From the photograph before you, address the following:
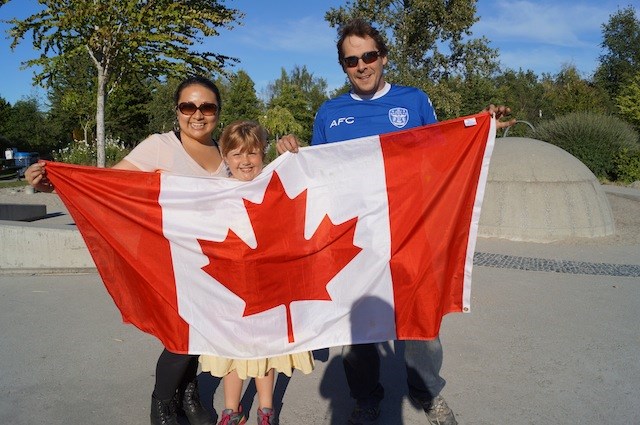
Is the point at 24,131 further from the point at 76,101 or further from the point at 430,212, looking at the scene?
the point at 430,212

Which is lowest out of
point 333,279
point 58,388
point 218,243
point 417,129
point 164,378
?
point 58,388

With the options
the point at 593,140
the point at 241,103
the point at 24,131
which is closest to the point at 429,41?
the point at 593,140

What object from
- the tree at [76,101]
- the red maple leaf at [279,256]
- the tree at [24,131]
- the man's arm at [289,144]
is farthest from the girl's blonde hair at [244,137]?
the tree at [24,131]

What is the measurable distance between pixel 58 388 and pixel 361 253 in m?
2.23

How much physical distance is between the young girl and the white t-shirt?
0.72ft

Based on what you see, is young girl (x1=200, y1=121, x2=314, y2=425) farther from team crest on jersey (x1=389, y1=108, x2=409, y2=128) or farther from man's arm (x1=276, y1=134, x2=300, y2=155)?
team crest on jersey (x1=389, y1=108, x2=409, y2=128)

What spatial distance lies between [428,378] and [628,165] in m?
17.9

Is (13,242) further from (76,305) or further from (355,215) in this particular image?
(355,215)

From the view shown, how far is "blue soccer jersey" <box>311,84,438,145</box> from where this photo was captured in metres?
3.22

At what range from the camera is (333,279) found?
3.15 meters

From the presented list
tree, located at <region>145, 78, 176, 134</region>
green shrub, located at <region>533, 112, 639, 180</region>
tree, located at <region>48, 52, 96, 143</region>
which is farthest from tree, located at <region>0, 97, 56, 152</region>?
green shrub, located at <region>533, 112, 639, 180</region>

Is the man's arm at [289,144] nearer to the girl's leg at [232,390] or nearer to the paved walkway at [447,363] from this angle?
the girl's leg at [232,390]

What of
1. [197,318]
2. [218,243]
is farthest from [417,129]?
[197,318]

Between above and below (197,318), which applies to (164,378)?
below
